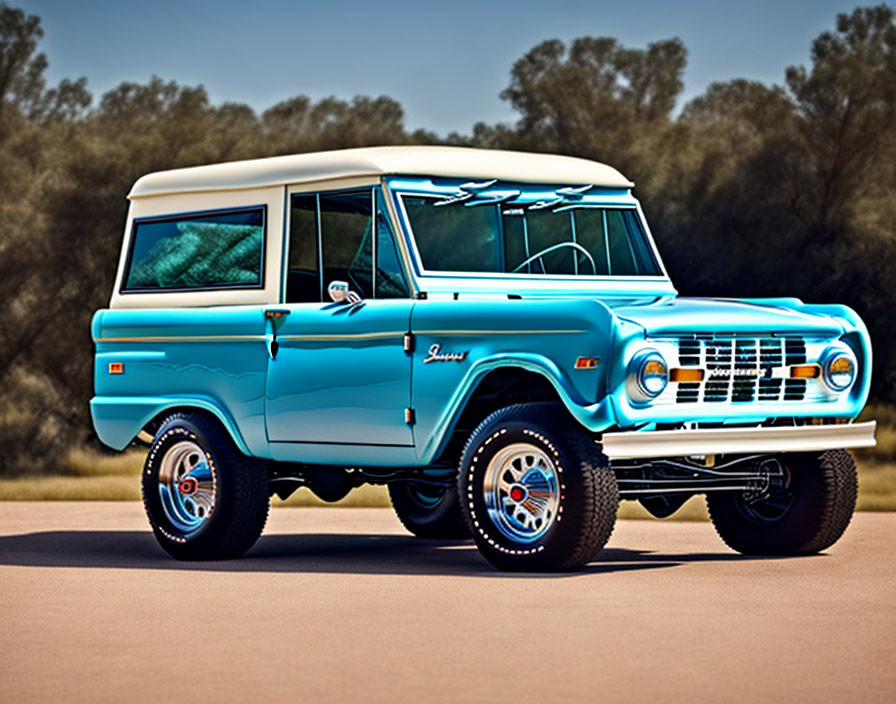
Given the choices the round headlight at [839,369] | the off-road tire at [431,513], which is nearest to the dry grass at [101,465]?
the off-road tire at [431,513]

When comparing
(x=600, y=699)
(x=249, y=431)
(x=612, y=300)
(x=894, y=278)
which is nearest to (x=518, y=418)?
(x=612, y=300)

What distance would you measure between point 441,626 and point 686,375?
8.63ft

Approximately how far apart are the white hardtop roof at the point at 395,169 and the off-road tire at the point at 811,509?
2362 mm

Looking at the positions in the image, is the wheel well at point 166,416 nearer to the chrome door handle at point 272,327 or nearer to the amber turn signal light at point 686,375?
the chrome door handle at point 272,327

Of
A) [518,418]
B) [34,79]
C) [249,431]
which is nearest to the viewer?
[518,418]

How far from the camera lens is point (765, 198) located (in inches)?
1187

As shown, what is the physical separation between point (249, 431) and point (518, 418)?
232 centimetres

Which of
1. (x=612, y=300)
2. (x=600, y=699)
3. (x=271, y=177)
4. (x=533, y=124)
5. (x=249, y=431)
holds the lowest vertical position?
(x=600, y=699)

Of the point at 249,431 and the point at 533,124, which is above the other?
the point at 533,124

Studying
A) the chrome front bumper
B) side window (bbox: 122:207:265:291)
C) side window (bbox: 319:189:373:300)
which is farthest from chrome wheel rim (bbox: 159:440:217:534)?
the chrome front bumper

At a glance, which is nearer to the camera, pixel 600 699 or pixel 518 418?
pixel 600 699

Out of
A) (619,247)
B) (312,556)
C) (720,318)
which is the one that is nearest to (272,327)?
(312,556)

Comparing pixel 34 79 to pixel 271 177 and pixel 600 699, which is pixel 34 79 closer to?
pixel 271 177

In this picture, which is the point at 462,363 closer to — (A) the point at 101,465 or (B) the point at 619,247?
(B) the point at 619,247
